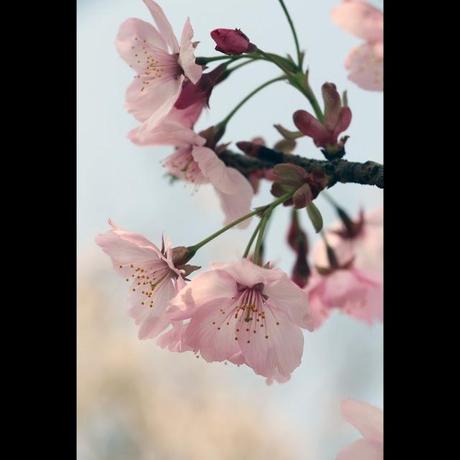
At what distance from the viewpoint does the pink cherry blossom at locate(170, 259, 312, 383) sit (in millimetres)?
1120

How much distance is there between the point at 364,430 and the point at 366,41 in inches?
20.4

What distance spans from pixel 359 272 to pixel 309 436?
24 cm

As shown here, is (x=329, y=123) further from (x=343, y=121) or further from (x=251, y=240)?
(x=251, y=240)

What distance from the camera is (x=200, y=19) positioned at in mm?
1275

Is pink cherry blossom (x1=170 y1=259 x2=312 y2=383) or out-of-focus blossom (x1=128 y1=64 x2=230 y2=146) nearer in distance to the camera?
pink cherry blossom (x1=170 y1=259 x2=312 y2=383)

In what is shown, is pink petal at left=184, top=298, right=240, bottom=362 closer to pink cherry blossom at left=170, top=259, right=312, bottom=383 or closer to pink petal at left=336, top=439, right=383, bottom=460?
pink cherry blossom at left=170, top=259, right=312, bottom=383

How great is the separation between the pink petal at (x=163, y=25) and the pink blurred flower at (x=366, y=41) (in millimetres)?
228

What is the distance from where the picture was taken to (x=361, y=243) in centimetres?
116

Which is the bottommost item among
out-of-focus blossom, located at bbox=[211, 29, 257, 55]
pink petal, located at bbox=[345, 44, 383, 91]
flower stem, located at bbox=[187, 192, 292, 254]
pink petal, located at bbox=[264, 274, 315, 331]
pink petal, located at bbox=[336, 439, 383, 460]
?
pink petal, located at bbox=[336, 439, 383, 460]

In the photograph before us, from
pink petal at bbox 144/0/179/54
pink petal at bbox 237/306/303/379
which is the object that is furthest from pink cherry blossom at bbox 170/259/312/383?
pink petal at bbox 144/0/179/54

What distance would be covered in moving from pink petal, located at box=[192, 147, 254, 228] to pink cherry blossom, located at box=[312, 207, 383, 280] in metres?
0.12
